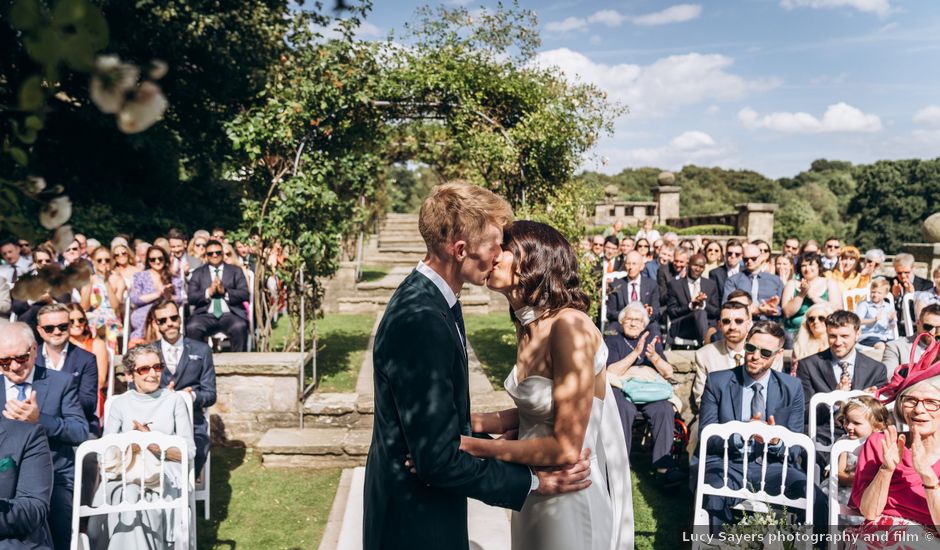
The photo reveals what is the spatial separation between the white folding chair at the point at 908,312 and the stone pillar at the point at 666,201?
1629cm

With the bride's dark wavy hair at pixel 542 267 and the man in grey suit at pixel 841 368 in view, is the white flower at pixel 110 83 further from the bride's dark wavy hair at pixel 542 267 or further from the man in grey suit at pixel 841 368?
the man in grey suit at pixel 841 368

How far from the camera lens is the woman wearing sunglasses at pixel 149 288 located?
7.23 m

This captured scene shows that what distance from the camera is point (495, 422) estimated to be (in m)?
2.85

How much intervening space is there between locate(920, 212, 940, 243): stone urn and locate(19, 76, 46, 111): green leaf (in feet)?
45.3

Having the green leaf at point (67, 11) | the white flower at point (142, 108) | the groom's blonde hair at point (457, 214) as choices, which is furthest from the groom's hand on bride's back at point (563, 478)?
the green leaf at point (67, 11)

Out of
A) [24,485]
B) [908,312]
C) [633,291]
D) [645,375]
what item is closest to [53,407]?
[24,485]

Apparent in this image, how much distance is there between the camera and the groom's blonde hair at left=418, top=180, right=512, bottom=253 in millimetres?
2168

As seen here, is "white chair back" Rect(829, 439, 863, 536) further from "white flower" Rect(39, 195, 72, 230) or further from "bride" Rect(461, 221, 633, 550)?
"white flower" Rect(39, 195, 72, 230)

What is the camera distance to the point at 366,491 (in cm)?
233

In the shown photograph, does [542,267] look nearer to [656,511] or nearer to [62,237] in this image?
[62,237]

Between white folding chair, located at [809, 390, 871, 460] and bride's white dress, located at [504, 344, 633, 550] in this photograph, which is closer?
bride's white dress, located at [504, 344, 633, 550]

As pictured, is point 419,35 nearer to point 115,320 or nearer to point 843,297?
point 115,320

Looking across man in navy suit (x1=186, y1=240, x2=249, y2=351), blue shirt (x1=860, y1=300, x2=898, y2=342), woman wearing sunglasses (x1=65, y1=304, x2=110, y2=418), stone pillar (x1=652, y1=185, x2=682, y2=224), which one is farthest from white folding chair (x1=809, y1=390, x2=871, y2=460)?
stone pillar (x1=652, y1=185, x2=682, y2=224)

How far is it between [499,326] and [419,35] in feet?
19.5
